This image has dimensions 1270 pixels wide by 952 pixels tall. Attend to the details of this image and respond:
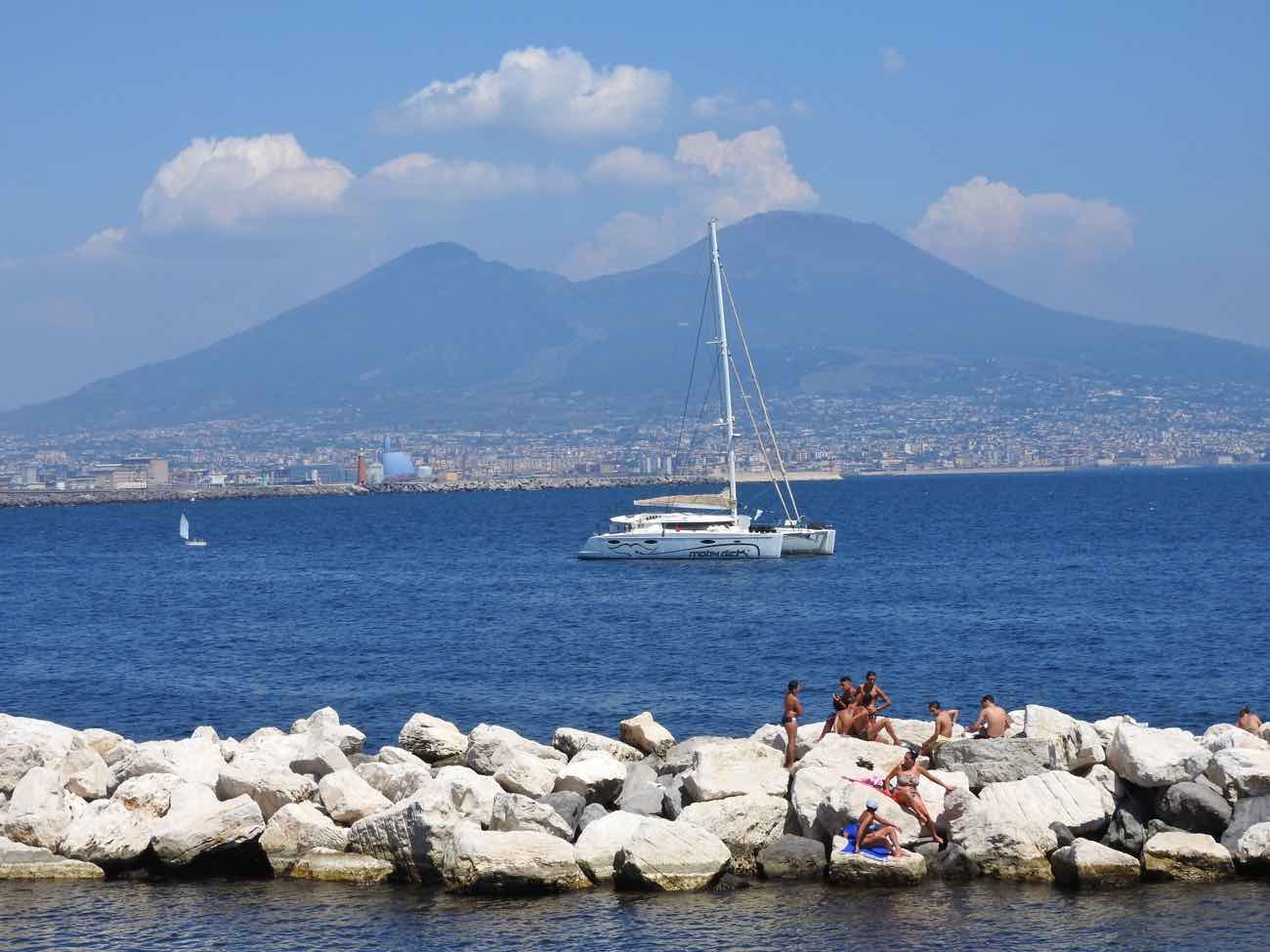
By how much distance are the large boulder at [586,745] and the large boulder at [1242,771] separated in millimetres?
8588

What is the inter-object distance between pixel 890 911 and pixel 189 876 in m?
8.63

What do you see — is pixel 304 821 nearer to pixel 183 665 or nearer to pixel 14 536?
pixel 183 665

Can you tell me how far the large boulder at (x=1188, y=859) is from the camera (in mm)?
18438

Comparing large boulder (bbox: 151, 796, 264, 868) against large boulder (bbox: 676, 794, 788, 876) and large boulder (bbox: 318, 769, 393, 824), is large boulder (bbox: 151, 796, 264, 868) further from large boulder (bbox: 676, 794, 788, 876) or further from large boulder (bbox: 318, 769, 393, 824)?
large boulder (bbox: 676, 794, 788, 876)

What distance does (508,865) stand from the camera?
18.6 meters

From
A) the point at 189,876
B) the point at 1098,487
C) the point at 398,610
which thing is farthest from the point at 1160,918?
the point at 1098,487

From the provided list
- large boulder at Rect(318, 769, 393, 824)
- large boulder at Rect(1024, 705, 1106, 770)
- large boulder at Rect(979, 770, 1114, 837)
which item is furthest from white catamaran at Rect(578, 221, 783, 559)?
large boulder at Rect(979, 770, 1114, 837)

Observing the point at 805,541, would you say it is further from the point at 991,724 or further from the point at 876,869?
the point at 876,869

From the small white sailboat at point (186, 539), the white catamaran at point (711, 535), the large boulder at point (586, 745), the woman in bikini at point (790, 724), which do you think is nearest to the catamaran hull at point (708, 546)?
the white catamaran at point (711, 535)

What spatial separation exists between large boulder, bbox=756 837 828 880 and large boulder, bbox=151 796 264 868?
6386 millimetres

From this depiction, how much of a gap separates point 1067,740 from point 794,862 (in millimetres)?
4438

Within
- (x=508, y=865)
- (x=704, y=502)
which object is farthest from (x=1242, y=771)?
(x=704, y=502)

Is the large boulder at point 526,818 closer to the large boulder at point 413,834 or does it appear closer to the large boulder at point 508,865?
the large boulder at point 413,834

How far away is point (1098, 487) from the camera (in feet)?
581
